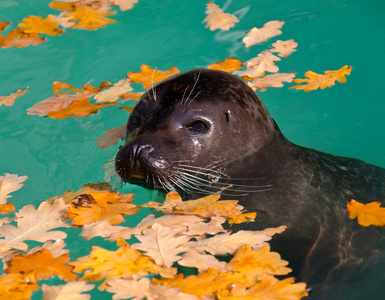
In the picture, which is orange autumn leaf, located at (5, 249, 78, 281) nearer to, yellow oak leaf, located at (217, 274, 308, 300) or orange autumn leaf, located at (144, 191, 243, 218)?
orange autumn leaf, located at (144, 191, 243, 218)

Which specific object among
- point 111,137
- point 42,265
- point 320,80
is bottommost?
point 111,137

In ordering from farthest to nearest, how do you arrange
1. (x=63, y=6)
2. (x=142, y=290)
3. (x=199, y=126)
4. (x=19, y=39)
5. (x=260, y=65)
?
(x=63, y=6)
(x=19, y=39)
(x=260, y=65)
(x=199, y=126)
(x=142, y=290)

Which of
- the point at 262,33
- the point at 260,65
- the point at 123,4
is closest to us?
the point at 260,65

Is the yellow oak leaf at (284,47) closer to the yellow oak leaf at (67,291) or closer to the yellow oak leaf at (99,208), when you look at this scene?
the yellow oak leaf at (99,208)

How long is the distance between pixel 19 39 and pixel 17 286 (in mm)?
5670

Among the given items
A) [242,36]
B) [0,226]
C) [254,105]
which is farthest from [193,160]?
[242,36]

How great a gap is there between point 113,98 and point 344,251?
11.4ft

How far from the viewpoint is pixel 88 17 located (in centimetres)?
834

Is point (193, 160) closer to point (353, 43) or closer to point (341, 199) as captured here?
point (341, 199)

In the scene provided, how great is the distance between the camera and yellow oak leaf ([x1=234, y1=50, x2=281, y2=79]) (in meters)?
6.38

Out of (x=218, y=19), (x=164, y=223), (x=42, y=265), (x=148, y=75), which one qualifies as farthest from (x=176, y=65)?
(x=42, y=265)

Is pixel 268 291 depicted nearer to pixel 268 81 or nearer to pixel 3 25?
pixel 268 81

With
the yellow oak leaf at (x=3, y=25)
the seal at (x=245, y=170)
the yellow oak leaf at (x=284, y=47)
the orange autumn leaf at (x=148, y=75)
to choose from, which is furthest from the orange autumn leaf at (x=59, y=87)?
the yellow oak leaf at (x=284, y=47)

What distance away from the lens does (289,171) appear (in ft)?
14.3
